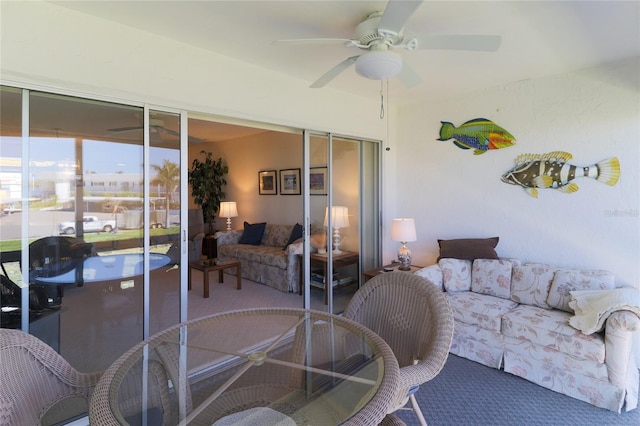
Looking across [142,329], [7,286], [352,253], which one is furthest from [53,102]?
[352,253]

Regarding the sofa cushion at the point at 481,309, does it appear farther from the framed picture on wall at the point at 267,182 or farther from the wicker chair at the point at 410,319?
the framed picture on wall at the point at 267,182

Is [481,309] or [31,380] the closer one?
[31,380]

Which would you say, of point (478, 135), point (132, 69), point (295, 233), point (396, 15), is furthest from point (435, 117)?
point (132, 69)

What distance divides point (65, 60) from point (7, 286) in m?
1.38

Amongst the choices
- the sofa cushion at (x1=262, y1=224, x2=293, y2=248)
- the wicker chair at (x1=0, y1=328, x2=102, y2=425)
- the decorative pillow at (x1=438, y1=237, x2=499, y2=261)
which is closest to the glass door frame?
the wicker chair at (x1=0, y1=328, x2=102, y2=425)

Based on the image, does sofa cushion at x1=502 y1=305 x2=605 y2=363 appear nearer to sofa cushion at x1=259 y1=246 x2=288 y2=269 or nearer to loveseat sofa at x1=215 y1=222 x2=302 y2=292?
loveseat sofa at x1=215 y1=222 x2=302 y2=292

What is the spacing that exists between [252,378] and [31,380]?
90 centimetres

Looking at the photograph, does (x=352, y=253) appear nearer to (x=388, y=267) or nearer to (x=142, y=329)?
(x=388, y=267)

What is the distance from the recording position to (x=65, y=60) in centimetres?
194

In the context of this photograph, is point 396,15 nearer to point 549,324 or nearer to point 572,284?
point 549,324

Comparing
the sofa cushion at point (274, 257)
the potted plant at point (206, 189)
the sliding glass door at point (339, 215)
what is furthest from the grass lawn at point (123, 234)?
the potted plant at point (206, 189)

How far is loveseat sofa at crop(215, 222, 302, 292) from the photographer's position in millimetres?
4602

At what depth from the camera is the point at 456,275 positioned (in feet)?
10.8

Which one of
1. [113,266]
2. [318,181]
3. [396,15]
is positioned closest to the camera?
[396,15]
